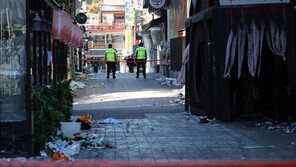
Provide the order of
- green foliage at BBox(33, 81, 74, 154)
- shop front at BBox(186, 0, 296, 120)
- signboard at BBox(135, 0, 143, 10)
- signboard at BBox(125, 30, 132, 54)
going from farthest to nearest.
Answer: signboard at BBox(125, 30, 132, 54) → signboard at BBox(135, 0, 143, 10) → shop front at BBox(186, 0, 296, 120) → green foliage at BBox(33, 81, 74, 154)

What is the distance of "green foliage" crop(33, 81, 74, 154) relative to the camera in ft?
22.4

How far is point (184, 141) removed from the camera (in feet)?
26.8

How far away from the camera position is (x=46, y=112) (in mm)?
7598

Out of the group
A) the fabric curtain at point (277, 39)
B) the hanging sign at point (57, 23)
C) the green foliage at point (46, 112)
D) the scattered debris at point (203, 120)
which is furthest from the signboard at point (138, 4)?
the green foliage at point (46, 112)

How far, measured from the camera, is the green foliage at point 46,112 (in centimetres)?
681

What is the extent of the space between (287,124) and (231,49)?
2087 millimetres

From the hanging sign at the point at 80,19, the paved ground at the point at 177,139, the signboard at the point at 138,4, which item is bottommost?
the paved ground at the point at 177,139

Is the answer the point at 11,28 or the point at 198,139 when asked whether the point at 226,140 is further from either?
the point at 11,28

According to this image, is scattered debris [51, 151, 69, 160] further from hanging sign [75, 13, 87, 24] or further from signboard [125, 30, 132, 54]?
signboard [125, 30, 132, 54]

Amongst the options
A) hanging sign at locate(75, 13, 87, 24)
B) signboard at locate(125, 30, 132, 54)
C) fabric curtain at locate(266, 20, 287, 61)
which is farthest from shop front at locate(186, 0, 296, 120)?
signboard at locate(125, 30, 132, 54)

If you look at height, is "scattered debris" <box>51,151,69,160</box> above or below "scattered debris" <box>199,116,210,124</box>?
above

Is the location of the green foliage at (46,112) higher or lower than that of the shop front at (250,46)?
lower

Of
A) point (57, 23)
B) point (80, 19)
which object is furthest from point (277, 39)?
point (80, 19)

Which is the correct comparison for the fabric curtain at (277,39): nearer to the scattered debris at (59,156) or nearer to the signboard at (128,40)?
the scattered debris at (59,156)
